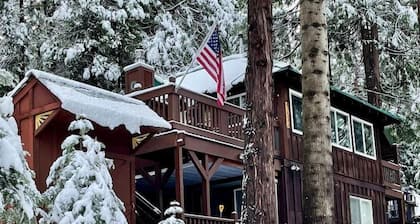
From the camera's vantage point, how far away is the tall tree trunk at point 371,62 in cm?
2383

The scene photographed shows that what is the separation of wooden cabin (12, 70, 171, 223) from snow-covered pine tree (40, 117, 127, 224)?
5.58 ft

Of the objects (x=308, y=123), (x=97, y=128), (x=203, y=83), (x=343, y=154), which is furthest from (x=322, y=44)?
(x=343, y=154)

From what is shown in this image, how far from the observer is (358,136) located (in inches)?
770

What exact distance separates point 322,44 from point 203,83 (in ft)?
27.1

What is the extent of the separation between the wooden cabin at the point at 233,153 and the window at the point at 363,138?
0.09 ft

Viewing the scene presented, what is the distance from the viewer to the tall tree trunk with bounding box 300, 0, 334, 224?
8453 mm

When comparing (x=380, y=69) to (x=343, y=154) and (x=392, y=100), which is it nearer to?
(x=392, y=100)

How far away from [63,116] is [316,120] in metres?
4.99

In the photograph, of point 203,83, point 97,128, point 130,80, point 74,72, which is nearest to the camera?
point 97,128

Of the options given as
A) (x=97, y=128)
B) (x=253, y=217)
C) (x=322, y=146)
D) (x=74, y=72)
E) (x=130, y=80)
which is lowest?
(x=253, y=217)

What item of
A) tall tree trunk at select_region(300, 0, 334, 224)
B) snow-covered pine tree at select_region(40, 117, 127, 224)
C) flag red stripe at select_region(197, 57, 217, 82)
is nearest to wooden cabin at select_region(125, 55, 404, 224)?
tall tree trunk at select_region(300, 0, 334, 224)

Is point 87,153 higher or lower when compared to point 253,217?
higher

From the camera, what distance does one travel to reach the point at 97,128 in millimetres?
12625

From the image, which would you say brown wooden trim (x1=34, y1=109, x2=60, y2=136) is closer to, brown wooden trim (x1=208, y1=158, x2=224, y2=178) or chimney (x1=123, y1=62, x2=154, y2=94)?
chimney (x1=123, y1=62, x2=154, y2=94)
